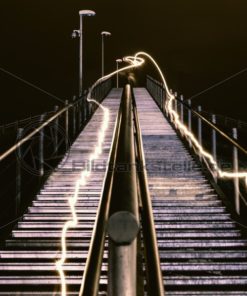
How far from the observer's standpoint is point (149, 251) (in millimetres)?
2227

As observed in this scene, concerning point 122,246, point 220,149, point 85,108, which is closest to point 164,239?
point 122,246

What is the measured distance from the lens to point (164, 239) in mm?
4469

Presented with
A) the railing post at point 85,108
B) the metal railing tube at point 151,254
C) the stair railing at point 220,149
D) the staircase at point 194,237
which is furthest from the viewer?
the railing post at point 85,108

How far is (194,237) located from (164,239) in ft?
1.07

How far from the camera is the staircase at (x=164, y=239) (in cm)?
370

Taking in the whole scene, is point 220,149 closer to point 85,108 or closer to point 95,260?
point 85,108

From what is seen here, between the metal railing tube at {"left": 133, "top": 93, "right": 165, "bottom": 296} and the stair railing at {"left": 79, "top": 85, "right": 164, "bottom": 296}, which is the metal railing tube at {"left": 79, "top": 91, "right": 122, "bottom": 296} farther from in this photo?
the metal railing tube at {"left": 133, "top": 93, "right": 165, "bottom": 296}

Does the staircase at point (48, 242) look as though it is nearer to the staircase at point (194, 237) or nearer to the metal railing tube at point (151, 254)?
the staircase at point (194, 237)

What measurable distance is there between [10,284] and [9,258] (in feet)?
1.44

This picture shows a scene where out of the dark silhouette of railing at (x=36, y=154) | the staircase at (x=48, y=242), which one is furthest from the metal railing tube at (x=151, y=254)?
the dark silhouette of railing at (x=36, y=154)

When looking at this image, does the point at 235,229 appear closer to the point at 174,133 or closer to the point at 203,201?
the point at 203,201

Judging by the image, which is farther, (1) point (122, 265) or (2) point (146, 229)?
(2) point (146, 229)

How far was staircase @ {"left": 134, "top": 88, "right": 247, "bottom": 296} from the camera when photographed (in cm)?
369

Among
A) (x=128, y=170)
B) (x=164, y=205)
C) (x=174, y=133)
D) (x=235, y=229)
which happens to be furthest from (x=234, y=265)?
(x=174, y=133)
